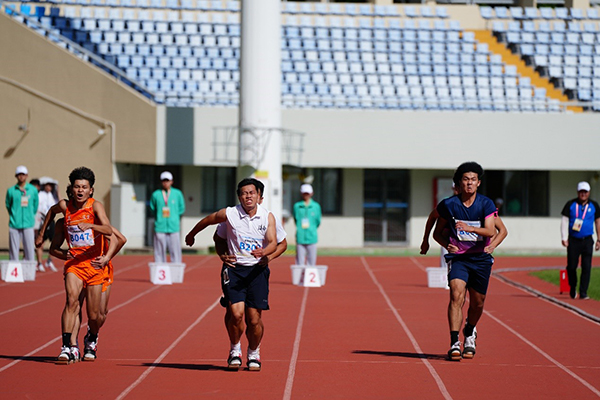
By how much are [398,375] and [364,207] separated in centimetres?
2122

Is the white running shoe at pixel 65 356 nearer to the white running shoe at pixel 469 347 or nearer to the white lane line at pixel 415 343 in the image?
the white lane line at pixel 415 343

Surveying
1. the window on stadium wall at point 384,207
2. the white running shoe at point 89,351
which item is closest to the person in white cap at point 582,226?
the white running shoe at point 89,351

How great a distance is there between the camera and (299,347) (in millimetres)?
10180

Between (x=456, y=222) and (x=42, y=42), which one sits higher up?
(x=42, y=42)

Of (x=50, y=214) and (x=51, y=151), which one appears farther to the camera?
(x=51, y=151)

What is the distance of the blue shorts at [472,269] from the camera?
30.7ft

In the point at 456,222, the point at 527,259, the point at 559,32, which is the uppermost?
the point at 559,32

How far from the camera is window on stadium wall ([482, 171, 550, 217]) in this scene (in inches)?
1196

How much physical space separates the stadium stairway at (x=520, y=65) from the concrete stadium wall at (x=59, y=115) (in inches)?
529

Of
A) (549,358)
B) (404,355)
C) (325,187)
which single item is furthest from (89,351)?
(325,187)

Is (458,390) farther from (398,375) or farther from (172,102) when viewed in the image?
(172,102)

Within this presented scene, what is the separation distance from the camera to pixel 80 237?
8.91 meters

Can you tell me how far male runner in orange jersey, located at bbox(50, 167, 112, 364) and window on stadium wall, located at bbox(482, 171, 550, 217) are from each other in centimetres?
2276

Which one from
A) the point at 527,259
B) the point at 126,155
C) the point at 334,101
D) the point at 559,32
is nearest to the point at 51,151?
the point at 126,155
